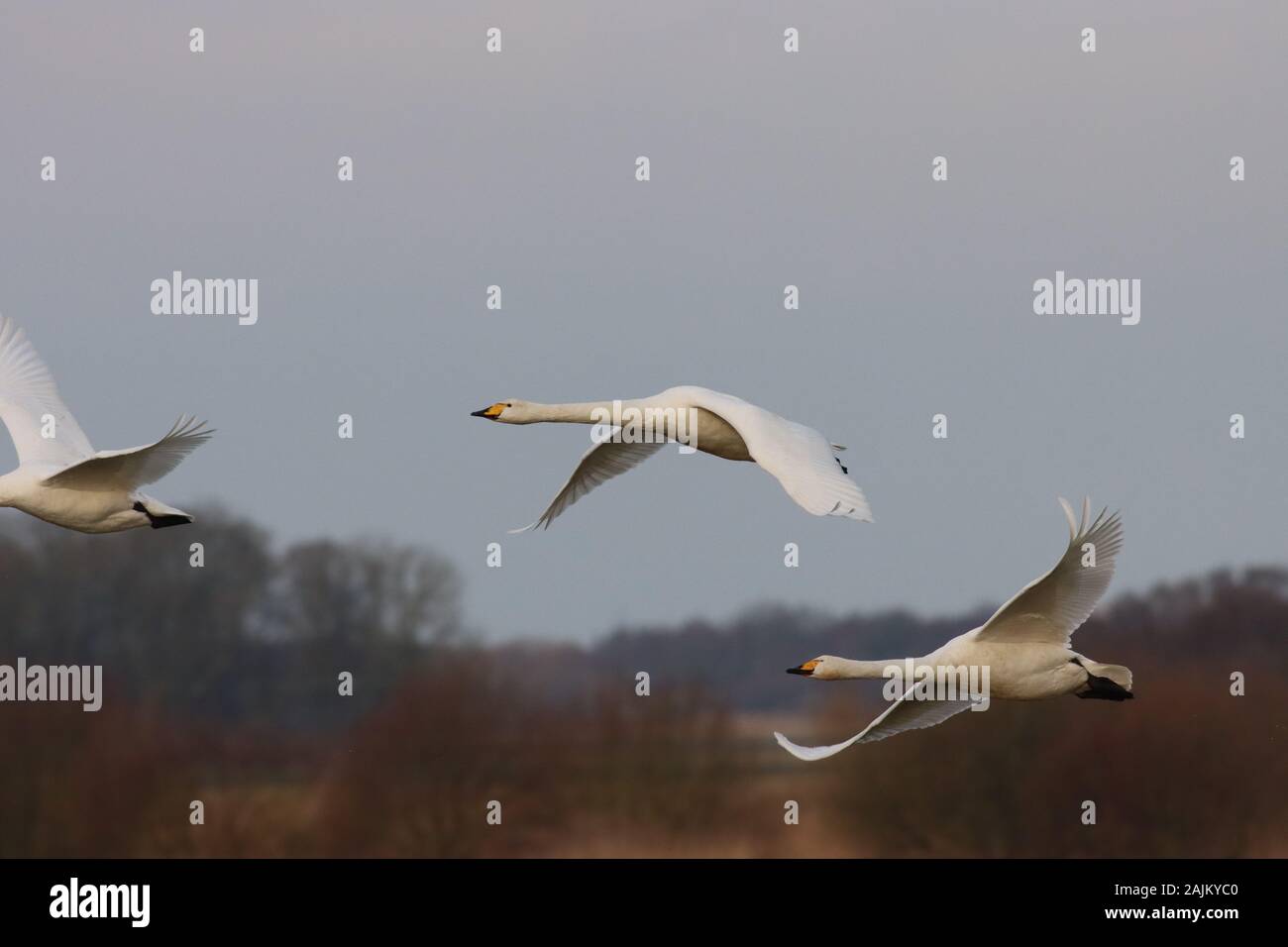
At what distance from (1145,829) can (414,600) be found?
972cm

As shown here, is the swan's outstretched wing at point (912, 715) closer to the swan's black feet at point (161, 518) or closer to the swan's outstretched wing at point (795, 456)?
the swan's outstretched wing at point (795, 456)

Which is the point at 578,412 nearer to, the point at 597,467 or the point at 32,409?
the point at 597,467

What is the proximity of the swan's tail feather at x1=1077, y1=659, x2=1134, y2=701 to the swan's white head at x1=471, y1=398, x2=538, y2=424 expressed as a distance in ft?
16.0

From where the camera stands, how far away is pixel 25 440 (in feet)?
55.4

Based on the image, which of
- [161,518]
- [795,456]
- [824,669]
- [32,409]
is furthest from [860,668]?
[32,409]

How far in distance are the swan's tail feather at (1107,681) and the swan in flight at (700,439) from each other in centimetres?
241

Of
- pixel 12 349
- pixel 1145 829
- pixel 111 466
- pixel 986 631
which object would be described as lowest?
pixel 1145 829

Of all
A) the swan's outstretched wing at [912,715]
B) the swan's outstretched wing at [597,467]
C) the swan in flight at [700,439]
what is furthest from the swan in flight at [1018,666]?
the swan's outstretched wing at [597,467]

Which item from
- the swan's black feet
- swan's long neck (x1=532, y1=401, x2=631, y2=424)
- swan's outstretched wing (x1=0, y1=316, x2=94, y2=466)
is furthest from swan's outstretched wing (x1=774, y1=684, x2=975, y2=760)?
swan's outstretched wing (x1=0, y1=316, x2=94, y2=466)

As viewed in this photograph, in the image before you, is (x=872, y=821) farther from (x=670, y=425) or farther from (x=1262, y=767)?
(x=670, y=425)

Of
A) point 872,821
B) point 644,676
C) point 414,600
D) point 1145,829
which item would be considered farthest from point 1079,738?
point 414,600

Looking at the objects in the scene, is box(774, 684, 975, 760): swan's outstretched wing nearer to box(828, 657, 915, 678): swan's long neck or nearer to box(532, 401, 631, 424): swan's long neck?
box(828, 657, 915, 678): swan's long neck

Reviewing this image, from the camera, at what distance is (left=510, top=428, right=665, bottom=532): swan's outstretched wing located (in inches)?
655

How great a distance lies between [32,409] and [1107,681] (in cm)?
918
